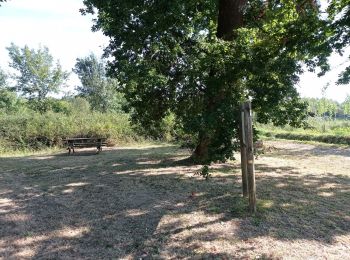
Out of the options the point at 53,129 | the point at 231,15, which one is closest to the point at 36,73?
the point at 53,129

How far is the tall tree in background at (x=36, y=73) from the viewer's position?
40906 millimetres

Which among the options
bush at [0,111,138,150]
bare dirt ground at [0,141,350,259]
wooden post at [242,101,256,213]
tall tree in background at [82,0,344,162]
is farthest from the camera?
bush at [0,111,138,150]

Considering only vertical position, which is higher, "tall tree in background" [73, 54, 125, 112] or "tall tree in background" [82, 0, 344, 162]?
"tall tree in background" [73, 54, 125, 112]

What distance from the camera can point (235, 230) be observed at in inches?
197

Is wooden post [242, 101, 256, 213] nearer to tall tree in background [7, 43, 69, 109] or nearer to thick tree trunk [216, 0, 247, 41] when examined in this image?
thick tree trunk [216, 0, 247, 41]

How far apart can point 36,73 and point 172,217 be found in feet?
130

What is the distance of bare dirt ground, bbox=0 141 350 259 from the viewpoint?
4453 millimetres

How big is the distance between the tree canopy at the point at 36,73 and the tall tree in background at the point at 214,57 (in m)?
32.6

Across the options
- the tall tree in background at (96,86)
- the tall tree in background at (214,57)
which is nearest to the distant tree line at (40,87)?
the tall tree in background at (96,86)

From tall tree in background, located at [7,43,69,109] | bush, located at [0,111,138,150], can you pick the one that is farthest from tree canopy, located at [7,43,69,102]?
bush, located at [0,111,138,150]

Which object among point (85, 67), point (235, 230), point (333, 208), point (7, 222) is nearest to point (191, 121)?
point (235, 230)

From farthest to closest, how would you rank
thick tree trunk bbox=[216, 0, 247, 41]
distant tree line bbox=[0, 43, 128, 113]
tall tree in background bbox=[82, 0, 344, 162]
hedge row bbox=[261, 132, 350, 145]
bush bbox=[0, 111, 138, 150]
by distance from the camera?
1. distant tree line bbox=[0, 43, 128, 113]
2. hedge row bbox=[261, 132, 350, 145]
3. bush bbox=[0, 111, 138, 150]
4. thick tree trunk bbox=[216, 0, 247, 41]
5. tall tree in background bbox=[82, 0, 344, 162]

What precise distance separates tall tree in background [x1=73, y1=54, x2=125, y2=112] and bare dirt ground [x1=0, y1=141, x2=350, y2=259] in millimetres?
28328

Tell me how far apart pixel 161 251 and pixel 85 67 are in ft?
184
